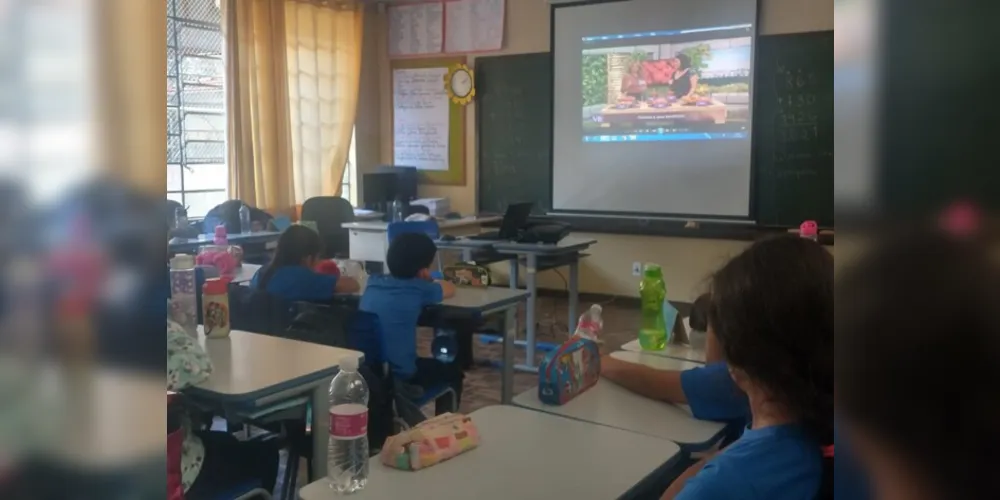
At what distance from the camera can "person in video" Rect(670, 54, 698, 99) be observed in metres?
6.00

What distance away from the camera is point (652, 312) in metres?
2.56

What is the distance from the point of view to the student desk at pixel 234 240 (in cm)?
467

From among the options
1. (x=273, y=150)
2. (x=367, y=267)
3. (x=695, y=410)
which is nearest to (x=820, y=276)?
(x=695, y=410)

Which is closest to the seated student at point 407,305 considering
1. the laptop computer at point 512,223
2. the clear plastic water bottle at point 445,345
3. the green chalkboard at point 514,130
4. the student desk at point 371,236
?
the clear plastic water bottle at point 445,345

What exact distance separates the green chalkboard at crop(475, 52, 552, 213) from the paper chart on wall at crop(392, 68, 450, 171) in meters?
0.39

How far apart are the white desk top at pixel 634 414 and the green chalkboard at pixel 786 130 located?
3.99 metres

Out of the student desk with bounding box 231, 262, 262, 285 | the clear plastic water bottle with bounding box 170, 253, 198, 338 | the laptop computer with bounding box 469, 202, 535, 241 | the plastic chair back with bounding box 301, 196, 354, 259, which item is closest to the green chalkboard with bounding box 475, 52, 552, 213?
the plastic chair back with bounding box 301, 196, 354, 259

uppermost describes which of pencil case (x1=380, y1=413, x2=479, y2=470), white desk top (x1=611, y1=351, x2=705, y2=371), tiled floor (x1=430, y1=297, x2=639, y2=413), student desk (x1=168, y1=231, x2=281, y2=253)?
student desk (x1=168, y1=231, x2=281, y2=253)

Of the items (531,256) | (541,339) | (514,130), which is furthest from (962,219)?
(514,130)

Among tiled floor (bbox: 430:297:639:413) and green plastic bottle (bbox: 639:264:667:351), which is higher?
green plastic bottle (bbox: 639:264:667:351)

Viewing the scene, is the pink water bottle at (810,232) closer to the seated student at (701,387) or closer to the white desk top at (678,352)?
the seated student at (701,387)

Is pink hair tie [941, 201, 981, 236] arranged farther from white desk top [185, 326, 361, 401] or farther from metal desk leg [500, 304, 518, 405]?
metal desk leg [500, 304, 518, 405]

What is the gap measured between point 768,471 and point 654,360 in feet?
4.02

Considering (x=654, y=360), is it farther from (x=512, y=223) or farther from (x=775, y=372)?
(x=512, y=223)
